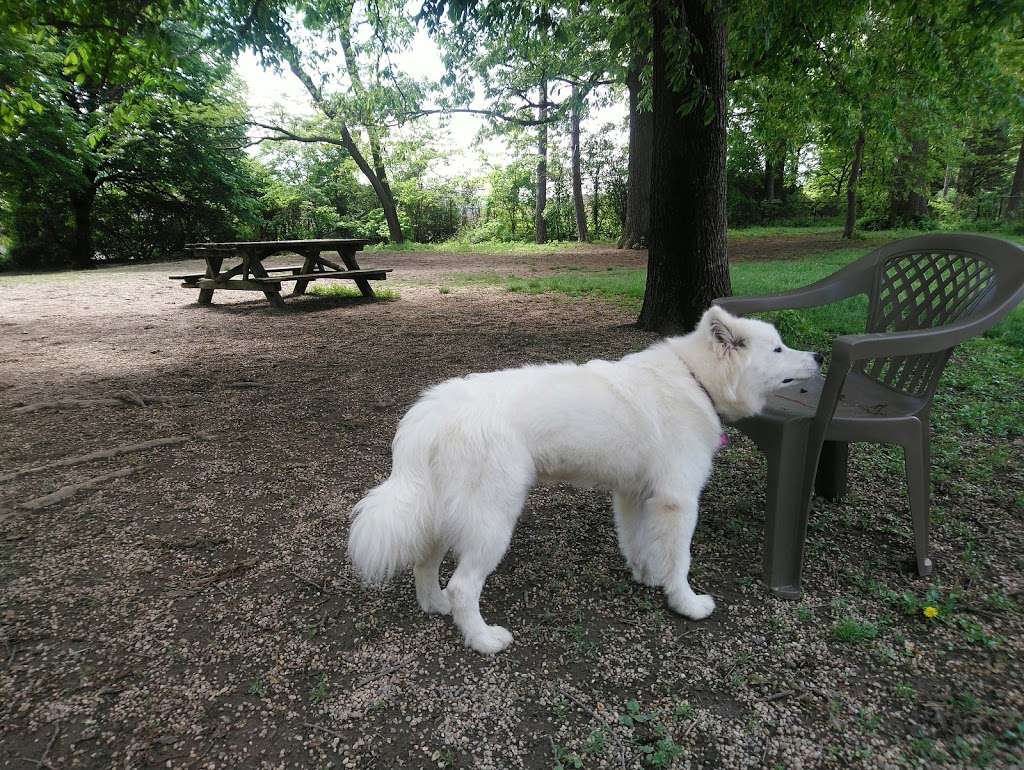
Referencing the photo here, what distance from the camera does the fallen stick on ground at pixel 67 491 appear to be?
10.7 ft

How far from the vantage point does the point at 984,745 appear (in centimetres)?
171

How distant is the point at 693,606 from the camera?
7.79 ft

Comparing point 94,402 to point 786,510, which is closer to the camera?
point 786,510

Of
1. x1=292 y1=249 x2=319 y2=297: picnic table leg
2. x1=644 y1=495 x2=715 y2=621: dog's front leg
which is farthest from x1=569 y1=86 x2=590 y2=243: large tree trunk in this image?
x1=644 y1=495 x2=715 y2=621: dog's front leg

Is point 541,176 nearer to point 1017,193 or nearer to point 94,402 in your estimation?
point 1017,193

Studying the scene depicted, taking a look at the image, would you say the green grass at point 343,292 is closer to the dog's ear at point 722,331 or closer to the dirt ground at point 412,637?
the dirt ground at point 412,637

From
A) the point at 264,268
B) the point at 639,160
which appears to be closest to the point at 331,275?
the point at 264,268

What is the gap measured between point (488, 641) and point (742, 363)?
165 cm

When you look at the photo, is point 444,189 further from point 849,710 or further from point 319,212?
point 849,710

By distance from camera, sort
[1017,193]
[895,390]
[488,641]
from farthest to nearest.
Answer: [1017,193]
[895,390]
[488,641]

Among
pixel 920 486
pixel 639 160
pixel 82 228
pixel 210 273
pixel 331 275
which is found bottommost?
pixel 920 486

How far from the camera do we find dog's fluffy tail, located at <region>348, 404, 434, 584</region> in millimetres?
1963

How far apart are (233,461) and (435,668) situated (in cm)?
257

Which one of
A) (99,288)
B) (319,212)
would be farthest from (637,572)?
(319,212)
